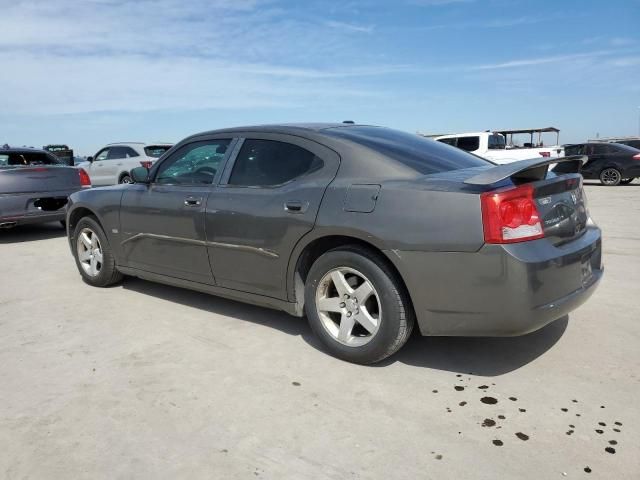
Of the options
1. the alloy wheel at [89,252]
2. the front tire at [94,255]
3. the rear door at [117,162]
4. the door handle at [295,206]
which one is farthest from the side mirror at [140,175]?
the rear door at [117,162]

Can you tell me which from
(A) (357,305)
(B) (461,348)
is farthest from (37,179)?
(B) (461,348)

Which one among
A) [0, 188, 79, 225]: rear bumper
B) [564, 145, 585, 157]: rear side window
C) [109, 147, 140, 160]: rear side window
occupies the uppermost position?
[109, 147, 140, 160]: rear side window

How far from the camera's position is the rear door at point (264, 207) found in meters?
3.45

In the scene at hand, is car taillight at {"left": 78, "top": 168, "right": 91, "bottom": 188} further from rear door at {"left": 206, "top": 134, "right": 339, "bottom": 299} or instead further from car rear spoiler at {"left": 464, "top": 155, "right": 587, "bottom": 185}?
car rear spoiler at {"left": 464, "top": 155, "right": 587, "bottom": 185}

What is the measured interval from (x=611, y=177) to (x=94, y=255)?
1624 centimetres

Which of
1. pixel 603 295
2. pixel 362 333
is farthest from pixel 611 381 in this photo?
pixel 603 295

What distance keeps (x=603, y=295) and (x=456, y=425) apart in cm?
265

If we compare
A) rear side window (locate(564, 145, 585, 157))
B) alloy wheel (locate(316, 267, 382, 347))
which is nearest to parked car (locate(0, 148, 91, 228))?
alloy wheel (locate(316, 267, 382, 347))

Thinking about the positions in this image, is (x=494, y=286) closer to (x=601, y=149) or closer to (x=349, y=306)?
(x=349, y=306)

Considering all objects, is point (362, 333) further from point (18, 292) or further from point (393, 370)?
point (18, 292)

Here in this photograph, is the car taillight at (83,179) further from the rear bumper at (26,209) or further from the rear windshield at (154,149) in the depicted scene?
the rear windshield at (154,149)

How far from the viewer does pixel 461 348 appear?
3541 mm

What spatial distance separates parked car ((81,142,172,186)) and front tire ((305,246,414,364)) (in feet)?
42.2

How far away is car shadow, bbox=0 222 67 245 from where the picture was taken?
863cm
